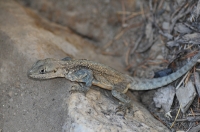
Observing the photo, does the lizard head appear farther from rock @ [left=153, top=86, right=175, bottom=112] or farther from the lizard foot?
rock @ [left=153, top=86, right=175, bottom=112]

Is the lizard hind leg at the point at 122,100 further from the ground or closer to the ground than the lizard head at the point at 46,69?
closer to the ground

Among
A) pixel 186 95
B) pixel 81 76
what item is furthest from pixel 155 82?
pixel 81 76

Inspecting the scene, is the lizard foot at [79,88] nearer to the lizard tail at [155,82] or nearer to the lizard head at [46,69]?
the lizard head at [46,69]

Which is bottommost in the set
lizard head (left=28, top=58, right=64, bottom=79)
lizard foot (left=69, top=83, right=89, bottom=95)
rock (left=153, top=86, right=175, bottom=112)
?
rock (left=153, top=86, right=175, bottom=112)

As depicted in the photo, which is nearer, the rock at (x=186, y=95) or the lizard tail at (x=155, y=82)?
the rock at (x=186, y=95)

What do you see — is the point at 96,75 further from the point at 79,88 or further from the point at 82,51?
Result: the point at 82,51

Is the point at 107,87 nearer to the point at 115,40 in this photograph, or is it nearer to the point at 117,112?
the point at 117,112

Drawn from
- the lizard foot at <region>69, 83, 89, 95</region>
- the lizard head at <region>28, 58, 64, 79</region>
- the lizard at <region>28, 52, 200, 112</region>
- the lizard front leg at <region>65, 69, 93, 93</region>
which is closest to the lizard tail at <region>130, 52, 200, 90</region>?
the lizard at <region>28, 52, 200, 112</region>

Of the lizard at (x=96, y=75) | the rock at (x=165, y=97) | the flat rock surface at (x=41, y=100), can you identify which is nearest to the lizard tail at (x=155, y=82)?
the lizard at (x=96, y=75)
